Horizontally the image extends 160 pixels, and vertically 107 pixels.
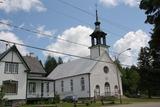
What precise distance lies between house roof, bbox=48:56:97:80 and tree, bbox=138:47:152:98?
20213mm

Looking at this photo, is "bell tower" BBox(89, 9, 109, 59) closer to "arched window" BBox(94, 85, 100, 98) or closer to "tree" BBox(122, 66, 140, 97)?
"arched window" BBox(94, 85, 100, 98)

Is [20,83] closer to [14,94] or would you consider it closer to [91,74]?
[14,94]

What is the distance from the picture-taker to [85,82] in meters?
56.2

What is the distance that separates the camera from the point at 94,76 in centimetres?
5647

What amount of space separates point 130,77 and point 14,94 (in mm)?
46066

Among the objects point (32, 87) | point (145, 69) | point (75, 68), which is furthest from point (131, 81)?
point (32, 87)

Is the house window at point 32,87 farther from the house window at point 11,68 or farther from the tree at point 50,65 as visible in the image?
the tree at point 50,65

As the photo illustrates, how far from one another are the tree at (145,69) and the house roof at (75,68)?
66.3 ft

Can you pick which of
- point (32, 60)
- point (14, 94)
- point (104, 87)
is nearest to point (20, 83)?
point (14, 94)

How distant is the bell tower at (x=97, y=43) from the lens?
60344 mm

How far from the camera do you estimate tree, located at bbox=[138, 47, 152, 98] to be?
72.8m

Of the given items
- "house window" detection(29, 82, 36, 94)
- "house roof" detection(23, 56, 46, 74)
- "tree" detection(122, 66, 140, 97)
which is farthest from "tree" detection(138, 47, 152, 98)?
"house window" detection(29, 82, 36, 94)

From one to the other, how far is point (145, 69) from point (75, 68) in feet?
73.5

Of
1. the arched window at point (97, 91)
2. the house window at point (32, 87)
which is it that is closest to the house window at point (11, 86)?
the house window at point (32, 87)
